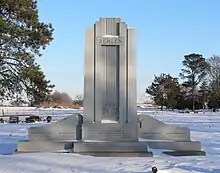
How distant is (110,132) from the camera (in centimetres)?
1197

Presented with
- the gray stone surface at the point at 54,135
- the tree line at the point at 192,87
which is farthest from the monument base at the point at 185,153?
the tree line at the point at 192,87

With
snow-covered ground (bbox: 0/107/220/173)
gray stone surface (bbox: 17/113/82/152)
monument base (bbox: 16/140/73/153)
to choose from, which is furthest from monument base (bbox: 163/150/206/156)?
monument base (bbox: 16/140/73/153)

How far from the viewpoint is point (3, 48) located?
1067 inches

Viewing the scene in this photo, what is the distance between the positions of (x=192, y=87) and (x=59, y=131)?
80088 millimetres

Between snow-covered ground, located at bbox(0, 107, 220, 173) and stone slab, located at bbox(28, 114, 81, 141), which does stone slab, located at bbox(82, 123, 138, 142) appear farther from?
snow-covered ground, located at bbox(0, 107, 220, 173)

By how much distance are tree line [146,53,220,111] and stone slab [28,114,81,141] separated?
2818 inches

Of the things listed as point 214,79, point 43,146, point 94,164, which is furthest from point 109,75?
point 214,79

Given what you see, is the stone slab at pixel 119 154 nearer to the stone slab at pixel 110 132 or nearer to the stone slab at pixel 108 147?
the stone slab at pixel 108 147

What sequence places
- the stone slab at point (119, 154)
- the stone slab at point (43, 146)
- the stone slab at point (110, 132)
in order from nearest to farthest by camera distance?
the stone slab at point (119, 154) → the stone slab at point (43, 146) → the stone slab at point (110, 132)

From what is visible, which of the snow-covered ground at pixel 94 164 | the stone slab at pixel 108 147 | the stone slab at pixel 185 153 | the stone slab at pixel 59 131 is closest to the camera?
the snow-covered ground at pixel 94 164

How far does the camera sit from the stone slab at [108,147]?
1137 centimetres

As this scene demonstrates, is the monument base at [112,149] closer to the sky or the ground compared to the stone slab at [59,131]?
closer to the ground

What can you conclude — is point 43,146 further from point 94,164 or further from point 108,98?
point 94,164

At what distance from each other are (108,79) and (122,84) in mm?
433
